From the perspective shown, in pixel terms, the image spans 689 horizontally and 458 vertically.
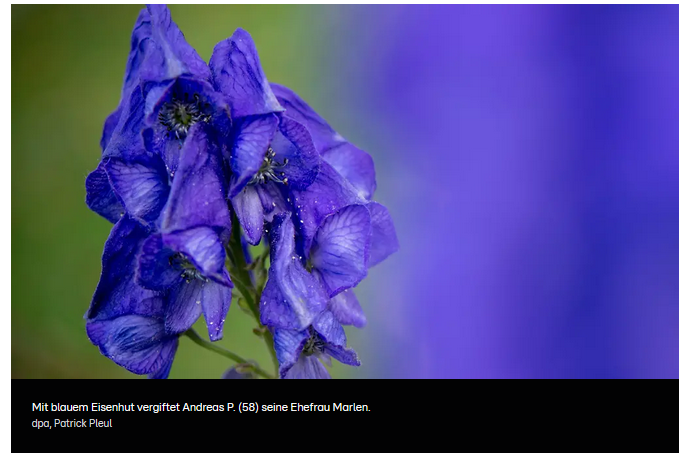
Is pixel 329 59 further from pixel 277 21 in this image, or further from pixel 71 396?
pixel 71 396

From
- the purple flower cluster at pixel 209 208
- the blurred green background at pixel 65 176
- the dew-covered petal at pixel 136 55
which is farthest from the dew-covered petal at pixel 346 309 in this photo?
the blurred green background at pixel 65 176

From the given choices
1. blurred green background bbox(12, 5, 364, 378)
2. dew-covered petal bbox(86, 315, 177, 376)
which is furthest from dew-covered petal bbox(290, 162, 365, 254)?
blurred green background bbox(12, 5, 364, 378)

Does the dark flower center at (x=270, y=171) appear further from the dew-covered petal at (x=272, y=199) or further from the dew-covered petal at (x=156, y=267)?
the dew-covered petal at (x=156, y=267)

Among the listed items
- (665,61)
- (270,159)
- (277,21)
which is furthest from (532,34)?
(270,159)

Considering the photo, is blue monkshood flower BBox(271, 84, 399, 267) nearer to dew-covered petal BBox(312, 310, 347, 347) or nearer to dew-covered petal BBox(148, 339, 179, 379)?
dew-covered petal BBox(312, 310, 347, 347)
